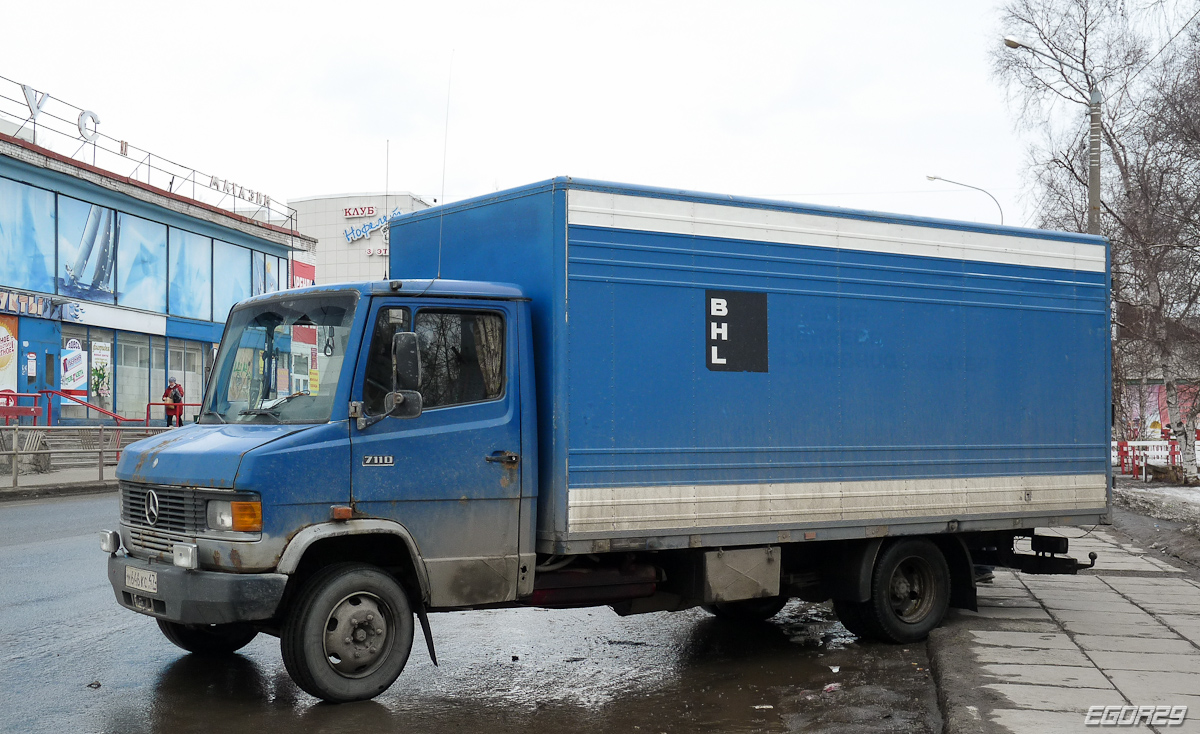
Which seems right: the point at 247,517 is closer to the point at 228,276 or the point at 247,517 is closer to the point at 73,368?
the point at 73,368

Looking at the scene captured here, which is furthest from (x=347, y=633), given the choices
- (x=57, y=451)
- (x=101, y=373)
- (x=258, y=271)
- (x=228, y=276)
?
(x=258, y=271)

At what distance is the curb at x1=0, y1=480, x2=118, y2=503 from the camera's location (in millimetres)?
18688

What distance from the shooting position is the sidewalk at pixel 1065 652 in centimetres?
586

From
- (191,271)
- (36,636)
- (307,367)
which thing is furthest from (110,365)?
(307,367)

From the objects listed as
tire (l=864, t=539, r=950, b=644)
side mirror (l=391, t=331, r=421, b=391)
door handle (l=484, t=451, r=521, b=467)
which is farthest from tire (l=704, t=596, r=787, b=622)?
side mirror (l=391, t=331, r=421, b=391)

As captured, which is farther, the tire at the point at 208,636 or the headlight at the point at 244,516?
the tire at the point at 208,636

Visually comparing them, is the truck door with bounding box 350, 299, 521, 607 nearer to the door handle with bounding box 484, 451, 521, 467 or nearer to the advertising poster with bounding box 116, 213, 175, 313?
the door handle with bounding box 484, 451, 521, 467

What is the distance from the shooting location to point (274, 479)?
19.0 feet

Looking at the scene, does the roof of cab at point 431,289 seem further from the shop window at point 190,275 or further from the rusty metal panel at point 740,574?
the shop window at point 190,275

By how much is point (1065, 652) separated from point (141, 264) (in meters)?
31.1

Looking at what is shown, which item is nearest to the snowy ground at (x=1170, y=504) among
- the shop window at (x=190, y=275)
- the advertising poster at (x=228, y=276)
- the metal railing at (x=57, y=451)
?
the metal railing at (x=57, y=451)

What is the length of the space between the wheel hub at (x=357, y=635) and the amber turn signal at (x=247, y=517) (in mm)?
660

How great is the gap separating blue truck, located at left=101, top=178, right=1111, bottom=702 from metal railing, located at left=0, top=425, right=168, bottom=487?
1351cm

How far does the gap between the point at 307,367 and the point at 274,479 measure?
860mm
